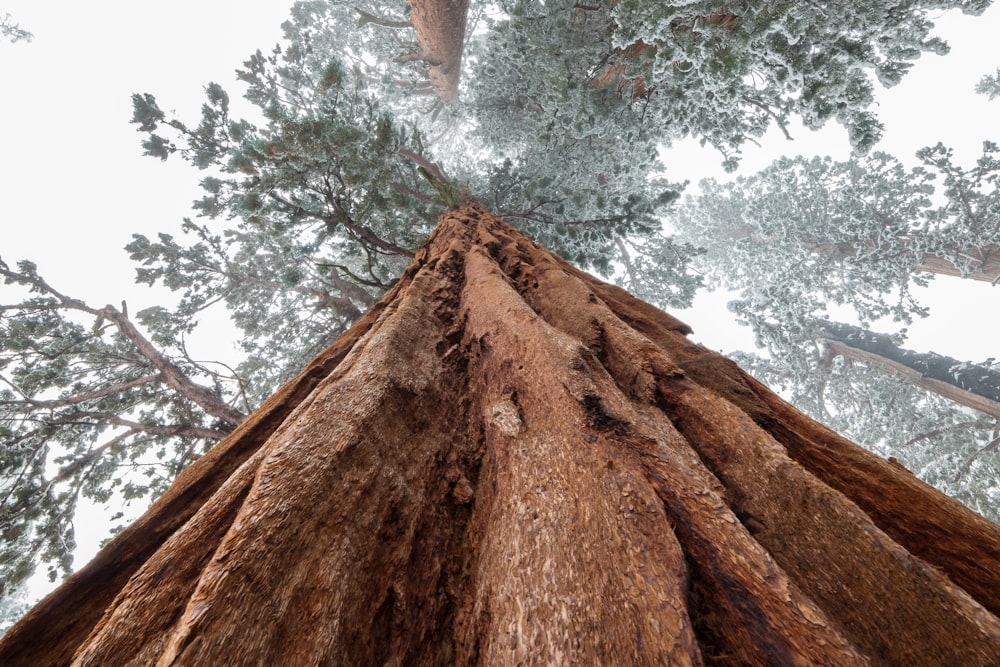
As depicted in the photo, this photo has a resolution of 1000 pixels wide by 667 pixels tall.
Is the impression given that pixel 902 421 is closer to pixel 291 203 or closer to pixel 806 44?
pixel 806 44

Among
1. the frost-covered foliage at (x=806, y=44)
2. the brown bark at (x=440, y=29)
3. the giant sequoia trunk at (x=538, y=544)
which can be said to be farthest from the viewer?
the brown bark at (x=440, y=29)

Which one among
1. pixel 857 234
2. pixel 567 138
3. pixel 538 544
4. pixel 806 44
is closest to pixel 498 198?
pixel 567 138

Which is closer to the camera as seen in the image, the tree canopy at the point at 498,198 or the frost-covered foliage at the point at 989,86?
the tree canopy at the point at 498,198

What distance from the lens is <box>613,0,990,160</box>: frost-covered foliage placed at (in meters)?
3.39

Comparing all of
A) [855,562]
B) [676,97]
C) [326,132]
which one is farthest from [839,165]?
[855,562]

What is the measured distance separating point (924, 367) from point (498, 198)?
11076mm

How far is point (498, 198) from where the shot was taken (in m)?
6.69

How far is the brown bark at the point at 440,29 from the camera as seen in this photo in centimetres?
613

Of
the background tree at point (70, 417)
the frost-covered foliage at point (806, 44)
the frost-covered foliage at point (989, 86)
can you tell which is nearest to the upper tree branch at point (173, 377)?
the background tree at point (70, 417)

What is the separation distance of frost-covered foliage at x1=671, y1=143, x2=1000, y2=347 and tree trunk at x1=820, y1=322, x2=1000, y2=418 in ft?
2.87

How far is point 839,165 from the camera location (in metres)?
12.4

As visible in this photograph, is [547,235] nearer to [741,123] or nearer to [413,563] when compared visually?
[741,123]

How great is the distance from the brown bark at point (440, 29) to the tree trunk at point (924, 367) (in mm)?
12037

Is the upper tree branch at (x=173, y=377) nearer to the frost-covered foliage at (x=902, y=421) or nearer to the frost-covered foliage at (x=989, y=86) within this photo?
the frost-covered foliage at (x=902, y=421)
